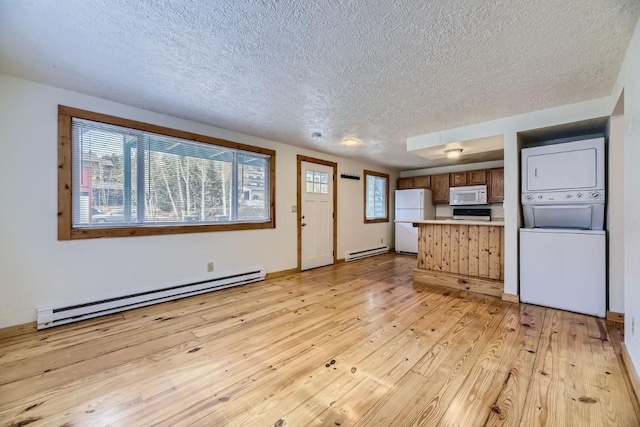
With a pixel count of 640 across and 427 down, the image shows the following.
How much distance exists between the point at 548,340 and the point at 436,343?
982 millimetres

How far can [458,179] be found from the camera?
6270mm

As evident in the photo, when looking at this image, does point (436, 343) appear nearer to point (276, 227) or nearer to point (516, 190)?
point (516, 190)

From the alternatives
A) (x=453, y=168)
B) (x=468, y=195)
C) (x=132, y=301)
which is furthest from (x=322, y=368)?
(x=453, y=168)

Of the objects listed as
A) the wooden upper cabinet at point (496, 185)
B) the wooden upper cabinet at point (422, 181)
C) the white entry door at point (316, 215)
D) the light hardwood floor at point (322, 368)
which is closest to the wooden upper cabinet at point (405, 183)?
the wooden upper cabinet at point (422, 181)

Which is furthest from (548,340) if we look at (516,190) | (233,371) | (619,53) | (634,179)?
(233,371)

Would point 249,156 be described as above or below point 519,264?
above

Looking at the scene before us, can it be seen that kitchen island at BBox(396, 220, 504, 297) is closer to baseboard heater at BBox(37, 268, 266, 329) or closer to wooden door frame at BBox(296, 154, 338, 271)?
wooden door frame at BBox(296, 154, 338, 271)

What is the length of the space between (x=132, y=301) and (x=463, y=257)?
431 centimetres

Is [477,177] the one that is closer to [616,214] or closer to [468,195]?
[468,195]

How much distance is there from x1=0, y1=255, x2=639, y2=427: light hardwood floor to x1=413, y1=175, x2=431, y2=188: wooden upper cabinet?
13.3ft

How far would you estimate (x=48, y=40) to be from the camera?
1869 mm

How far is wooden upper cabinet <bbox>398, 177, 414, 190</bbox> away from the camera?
7.07 m

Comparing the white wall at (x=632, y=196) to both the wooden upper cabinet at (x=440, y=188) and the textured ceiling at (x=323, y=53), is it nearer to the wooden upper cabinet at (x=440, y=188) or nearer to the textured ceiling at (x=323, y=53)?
the textured ceiling at (x=323, y=53)

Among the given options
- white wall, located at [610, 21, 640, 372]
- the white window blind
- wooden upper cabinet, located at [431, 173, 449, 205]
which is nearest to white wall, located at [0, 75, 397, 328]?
the white window blind
